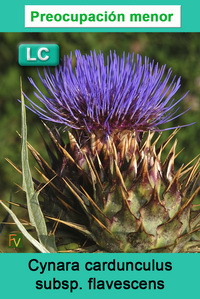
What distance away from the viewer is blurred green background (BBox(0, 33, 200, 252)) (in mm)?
2320

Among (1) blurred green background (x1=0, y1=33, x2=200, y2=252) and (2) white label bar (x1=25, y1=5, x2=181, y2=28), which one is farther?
(1) blurred green background (x1=0, y1=33, x2=200, y2=252)

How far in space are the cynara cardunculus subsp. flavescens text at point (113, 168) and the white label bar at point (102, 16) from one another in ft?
0.39

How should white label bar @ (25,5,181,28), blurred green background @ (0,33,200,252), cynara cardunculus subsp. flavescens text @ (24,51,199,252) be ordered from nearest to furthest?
cynara cardunculus subsp. flavescens text @ (24,51,199,252), white label bar @ (25,5,181,28), blurred green background @ (0,33,200,252)

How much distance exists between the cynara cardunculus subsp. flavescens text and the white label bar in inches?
4.7

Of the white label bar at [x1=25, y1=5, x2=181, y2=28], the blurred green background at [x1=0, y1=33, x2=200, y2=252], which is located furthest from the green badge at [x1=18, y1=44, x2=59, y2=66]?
the blurred green background at [x1=0, y1=33, x2=200, y2=252]

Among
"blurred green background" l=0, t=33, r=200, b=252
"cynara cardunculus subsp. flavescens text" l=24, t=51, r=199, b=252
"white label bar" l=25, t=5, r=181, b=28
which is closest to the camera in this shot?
"cynara cardunculus subsp. flavescens text" l=24, t=51, r=199, b=252

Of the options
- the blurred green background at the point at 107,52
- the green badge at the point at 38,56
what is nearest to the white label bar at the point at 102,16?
the green badge at the point at 38,56

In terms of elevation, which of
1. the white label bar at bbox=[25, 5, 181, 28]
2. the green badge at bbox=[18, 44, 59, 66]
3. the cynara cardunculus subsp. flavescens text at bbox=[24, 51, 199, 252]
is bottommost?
the cynara cardunculus subsp. flavescens text at bbox=[24, 51, 199, 252]

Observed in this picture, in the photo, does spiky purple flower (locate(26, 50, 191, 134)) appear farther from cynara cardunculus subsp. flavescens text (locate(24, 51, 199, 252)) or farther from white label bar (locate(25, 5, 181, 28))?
white label bar (locate(25, 5, 181, 28))

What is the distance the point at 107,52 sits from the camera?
232 cm

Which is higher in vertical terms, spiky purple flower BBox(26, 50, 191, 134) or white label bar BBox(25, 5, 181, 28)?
white label bar BBox(25, 5, 181, 28)

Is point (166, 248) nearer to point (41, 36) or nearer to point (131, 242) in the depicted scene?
point (131, 242)

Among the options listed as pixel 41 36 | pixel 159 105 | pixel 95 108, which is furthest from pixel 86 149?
pixel 41 36

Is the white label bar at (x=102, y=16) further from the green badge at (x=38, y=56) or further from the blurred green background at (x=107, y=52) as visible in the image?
the blurred green background at (x=107, y=52)
